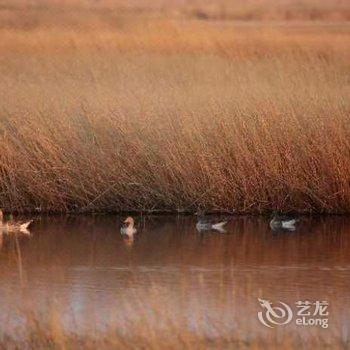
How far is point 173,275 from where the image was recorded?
818cm

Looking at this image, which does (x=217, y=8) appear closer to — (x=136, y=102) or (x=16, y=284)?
(x=136, y=102)

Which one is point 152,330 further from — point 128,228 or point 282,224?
point 282,224

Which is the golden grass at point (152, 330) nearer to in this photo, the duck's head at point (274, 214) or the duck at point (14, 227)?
the duck at point (14, 227)

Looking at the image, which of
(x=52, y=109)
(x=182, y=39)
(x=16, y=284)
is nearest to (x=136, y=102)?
(x=52, y=109)

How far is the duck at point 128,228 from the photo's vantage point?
31.0 feet

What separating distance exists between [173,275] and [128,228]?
4.38 ft

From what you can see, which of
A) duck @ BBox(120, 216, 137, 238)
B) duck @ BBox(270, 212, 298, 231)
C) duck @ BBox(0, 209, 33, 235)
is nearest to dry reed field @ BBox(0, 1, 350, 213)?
duck @ BBox(270, 212, 298, 231)

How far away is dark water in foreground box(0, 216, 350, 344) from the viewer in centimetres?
708

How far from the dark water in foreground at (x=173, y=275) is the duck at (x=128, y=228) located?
82mm

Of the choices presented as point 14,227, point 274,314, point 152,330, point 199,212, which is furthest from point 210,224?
point 152,330

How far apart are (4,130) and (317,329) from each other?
425 cm

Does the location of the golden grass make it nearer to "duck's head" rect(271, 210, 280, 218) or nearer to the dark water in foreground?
the dark water in foreground

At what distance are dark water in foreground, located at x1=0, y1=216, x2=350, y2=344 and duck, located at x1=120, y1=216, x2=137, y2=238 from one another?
82 mm

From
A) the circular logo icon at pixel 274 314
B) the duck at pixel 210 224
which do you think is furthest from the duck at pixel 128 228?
the circular logo icon at pixel 274 314
